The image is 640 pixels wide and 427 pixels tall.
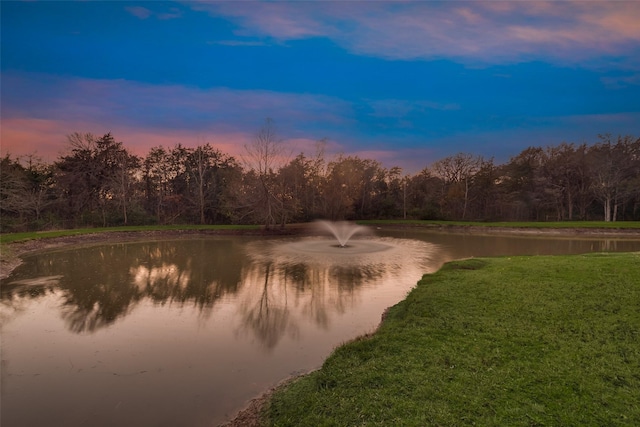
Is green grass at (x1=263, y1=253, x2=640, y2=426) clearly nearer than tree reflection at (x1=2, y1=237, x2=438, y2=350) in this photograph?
Yes

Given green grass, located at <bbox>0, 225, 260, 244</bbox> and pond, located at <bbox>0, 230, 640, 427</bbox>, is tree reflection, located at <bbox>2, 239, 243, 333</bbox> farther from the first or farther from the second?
green grass, located at <bbox>0, 225, 260, 244</bbox>

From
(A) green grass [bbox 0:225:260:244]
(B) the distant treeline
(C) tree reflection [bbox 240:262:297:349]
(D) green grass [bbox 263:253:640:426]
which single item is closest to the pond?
(C) tree reflection [bbox 240:262:297:349]

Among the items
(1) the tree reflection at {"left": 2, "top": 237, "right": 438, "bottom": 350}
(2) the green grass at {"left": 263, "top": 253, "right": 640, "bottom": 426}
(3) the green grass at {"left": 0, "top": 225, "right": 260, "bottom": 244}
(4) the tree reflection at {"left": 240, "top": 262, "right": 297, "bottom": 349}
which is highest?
(3) the green grass at {"left": 0, "top": 225, "right": 260, "bottom": 244}

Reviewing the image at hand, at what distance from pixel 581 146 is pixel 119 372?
56462 millimetres

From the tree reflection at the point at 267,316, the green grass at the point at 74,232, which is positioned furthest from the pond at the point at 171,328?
the green grass at the point at 74,232

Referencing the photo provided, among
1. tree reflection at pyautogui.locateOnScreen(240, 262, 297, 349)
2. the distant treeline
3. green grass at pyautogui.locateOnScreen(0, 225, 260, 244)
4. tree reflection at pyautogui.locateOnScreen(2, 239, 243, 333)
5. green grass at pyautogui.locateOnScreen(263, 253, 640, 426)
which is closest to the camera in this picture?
green grass at pyautogui.locateOnScreen(263, 253, 640, 426)

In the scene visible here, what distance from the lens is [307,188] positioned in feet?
147

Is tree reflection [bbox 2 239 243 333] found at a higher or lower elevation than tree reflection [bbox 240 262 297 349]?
higher

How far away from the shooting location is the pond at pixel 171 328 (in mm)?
5277

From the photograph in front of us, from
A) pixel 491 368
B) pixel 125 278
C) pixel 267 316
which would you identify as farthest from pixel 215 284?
pixel 491 368

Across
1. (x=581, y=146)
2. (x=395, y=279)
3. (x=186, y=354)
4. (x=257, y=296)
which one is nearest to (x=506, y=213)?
(x=581, y=146)

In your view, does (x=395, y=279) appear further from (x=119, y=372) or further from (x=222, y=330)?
(x=119, y=372)

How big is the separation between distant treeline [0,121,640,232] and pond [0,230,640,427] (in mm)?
17814

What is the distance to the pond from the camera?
5.28m
